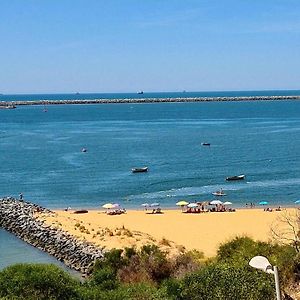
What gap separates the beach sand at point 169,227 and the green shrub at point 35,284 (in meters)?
11.4

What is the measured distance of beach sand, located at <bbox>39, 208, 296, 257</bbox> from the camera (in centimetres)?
3017

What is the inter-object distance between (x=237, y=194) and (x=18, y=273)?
3464cm

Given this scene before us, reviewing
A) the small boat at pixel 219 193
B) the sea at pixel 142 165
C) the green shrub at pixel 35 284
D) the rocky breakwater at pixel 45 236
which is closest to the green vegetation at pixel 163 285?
the green shrub at pixel 35 284

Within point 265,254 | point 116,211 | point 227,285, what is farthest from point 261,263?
point 116,211

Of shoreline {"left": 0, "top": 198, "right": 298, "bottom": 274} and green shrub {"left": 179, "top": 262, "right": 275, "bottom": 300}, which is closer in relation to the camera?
green shrub {"left": 179, "top": 262, "right": 275, "bottom": 300}

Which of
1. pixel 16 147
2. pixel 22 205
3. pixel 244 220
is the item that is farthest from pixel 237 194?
pixel 16 147

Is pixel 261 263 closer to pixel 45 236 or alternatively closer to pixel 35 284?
pixel 35 284

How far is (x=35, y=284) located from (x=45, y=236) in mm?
18023

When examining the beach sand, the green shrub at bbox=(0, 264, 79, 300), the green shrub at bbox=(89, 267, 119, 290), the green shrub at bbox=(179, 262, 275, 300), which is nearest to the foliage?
the green shrub at bbox=(179, 262, 275, 300)

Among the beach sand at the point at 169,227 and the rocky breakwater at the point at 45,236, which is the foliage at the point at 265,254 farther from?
the rocky breakwater at the point at 45,236

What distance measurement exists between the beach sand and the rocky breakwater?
88 centimetres

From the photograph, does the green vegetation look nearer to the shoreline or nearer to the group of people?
the shoreline

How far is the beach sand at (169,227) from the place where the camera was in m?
30.2

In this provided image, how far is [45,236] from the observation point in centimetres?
3378
